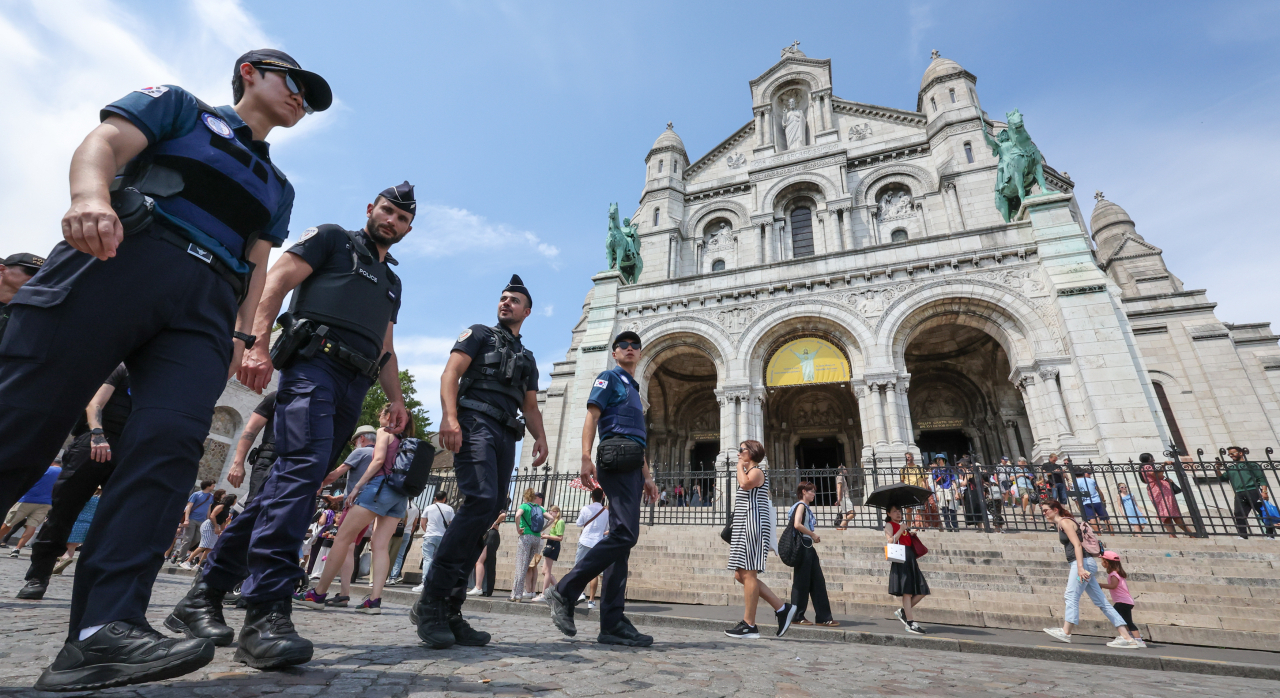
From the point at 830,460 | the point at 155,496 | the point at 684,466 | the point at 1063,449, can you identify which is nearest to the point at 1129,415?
the point at 1063,449

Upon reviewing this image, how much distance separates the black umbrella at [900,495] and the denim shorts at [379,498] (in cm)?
593

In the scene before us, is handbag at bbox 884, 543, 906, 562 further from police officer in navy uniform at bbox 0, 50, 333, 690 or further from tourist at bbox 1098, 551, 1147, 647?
police officer in navy uniform at bbox 0, 50, 333, 690

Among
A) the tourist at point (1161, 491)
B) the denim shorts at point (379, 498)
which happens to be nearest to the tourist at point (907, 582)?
the denim shorts at point (379, 498)

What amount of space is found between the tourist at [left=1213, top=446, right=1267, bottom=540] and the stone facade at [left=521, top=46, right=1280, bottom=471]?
206 cm

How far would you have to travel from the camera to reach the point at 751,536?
16.2 feet

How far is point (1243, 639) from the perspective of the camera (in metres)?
5.84

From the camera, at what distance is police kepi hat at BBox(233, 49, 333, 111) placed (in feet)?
7.75

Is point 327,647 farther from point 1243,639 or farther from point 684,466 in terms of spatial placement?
point 684,466

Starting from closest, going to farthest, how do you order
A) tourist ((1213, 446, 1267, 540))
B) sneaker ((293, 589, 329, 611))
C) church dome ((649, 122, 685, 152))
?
sneaker ((293, 589, 329, 611)) → tourist ((1213, 446, 1267, 540)) → church dome ((649, 122, 685, 152))

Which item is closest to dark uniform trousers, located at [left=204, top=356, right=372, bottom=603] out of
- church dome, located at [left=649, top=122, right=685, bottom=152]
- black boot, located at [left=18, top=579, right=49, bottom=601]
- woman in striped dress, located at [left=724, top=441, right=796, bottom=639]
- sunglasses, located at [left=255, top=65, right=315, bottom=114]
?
sunglasses, located at [left=255, top=65, right=315, bottom=114]

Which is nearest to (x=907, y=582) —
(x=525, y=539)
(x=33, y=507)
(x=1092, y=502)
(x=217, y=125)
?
(x=525, y=539)

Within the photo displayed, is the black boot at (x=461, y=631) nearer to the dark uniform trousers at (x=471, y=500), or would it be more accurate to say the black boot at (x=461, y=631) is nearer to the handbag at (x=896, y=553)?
the dark uniform trousers at (x=471, y=500)

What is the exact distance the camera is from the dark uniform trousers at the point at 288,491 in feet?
7.50

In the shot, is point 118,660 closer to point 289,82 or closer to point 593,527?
point 289,82
